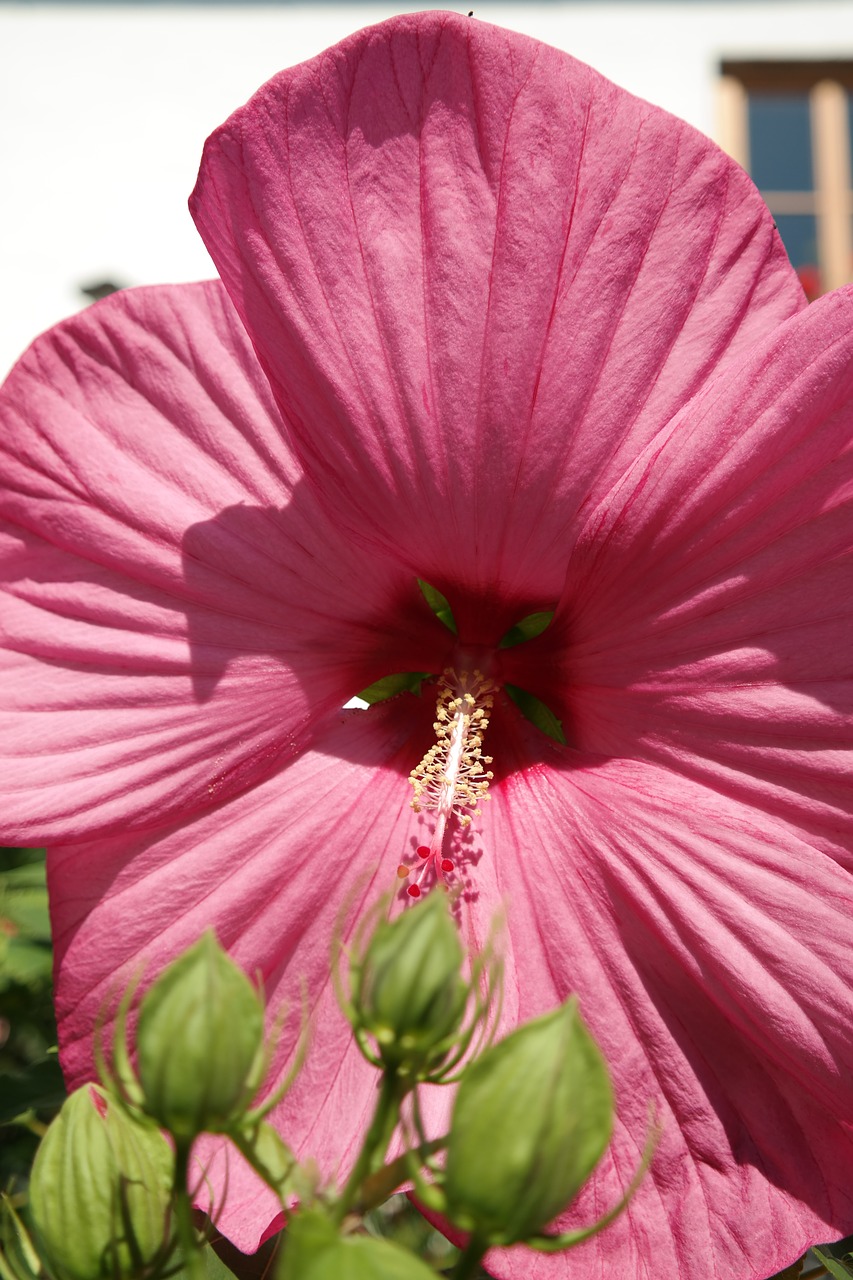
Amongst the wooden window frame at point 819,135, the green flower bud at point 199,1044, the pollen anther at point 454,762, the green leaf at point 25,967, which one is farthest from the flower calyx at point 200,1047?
the wooden window frame at point 819,135

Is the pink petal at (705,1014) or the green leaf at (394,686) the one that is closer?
the pink petal at (705,1014)

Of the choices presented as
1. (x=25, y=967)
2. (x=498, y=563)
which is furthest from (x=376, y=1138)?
(x=25, y=967)

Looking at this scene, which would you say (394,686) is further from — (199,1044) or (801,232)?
(801,232)

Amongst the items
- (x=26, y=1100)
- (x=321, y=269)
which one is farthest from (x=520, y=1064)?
(x=26, y=1100)

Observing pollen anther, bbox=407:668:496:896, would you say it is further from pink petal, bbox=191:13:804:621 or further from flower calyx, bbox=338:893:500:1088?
flower calyx, bbox=338:893:500:1088

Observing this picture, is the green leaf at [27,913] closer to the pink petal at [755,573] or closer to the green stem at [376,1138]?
the pink petal at [755,573]
